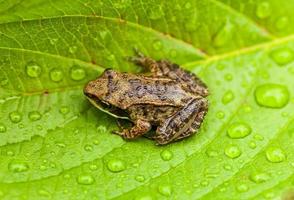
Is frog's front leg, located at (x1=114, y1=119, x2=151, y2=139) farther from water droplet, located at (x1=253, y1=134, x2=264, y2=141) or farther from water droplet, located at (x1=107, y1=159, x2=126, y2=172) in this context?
water droplet, located at (x1=253, y1=134, x2=264, y2=141)

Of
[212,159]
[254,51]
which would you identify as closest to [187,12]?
[254,51]

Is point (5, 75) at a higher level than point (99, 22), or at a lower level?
lower

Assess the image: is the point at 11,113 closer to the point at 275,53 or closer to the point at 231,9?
the point at 231,9

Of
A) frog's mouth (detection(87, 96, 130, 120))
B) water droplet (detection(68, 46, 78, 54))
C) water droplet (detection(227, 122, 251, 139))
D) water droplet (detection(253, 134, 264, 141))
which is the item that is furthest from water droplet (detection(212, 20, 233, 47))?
water droplet (detection(68, 46, 78, 54))

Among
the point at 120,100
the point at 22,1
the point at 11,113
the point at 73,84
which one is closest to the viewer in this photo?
the point at 22,1

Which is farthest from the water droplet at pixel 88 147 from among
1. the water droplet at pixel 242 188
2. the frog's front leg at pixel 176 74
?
the water droplet at pixel 242 188

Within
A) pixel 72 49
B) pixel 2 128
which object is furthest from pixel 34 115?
pixel 72 49

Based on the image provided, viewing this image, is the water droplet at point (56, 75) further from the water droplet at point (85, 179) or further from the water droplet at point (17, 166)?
the water droplet at point (85, 179)
